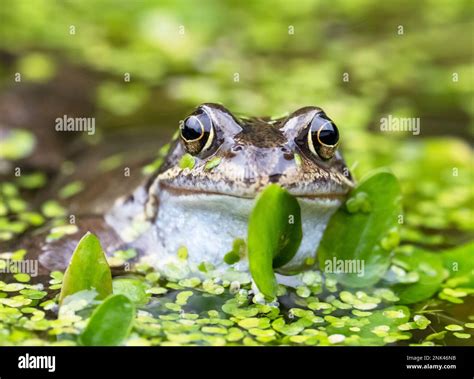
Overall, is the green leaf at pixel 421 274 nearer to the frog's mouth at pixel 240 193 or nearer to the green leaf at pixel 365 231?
the green leaf at pixel 365 231

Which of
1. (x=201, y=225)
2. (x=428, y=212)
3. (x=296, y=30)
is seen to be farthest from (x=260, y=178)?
(x=296, y=30)

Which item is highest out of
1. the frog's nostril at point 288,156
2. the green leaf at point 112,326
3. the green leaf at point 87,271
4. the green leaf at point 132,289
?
the frog's nostril at point 288,156

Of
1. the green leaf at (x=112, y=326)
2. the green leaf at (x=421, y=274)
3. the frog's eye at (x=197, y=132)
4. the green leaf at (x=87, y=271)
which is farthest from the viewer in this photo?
the green leaf at (x=421, y=274)

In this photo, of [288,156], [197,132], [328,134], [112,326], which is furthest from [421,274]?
[112,326]

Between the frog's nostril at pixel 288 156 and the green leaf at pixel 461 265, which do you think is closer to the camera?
the frog's nostril at pixel 288 156

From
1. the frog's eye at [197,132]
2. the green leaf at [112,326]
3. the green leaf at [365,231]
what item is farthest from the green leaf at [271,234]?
the green leaf at [112,326]

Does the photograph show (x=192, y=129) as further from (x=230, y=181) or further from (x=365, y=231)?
(x=365, y=231)
